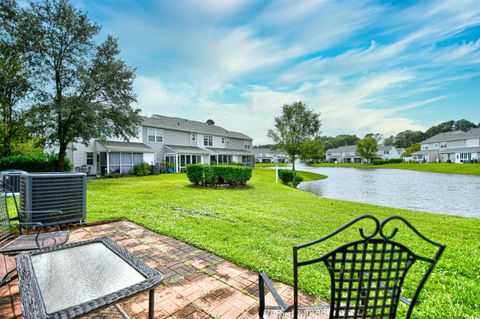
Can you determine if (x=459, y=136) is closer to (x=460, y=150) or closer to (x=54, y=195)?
(x=460, y=150)

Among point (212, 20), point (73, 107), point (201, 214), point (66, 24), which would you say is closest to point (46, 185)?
point (201, 214)

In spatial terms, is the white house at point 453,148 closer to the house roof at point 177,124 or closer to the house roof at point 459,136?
the house roof at point 459,136

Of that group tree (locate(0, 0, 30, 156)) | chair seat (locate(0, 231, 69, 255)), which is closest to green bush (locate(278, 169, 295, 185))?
chair seat (locate(0, 231, 69, 255))

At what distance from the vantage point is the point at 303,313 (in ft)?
5.68

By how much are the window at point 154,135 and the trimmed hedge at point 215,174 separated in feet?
48.3

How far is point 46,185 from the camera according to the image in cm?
→ 463

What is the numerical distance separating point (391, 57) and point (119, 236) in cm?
1666

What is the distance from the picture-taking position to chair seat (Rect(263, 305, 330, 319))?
5.51 feet

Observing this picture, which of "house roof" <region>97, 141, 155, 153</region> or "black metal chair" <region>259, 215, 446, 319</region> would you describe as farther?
"house roof" <region>97, 141, 155, 153</region>

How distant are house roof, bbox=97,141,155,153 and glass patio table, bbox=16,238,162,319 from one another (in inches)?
815

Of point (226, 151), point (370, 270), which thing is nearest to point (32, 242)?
point (370, 270)

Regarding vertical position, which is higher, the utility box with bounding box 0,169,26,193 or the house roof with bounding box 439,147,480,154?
the house roof with bounding box 439,147,480,154

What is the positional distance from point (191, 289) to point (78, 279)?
129 centimetres

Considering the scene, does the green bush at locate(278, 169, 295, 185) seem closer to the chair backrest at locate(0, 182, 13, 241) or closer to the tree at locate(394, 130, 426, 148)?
the chair backrest at locate(0, 182, 13, 241)
